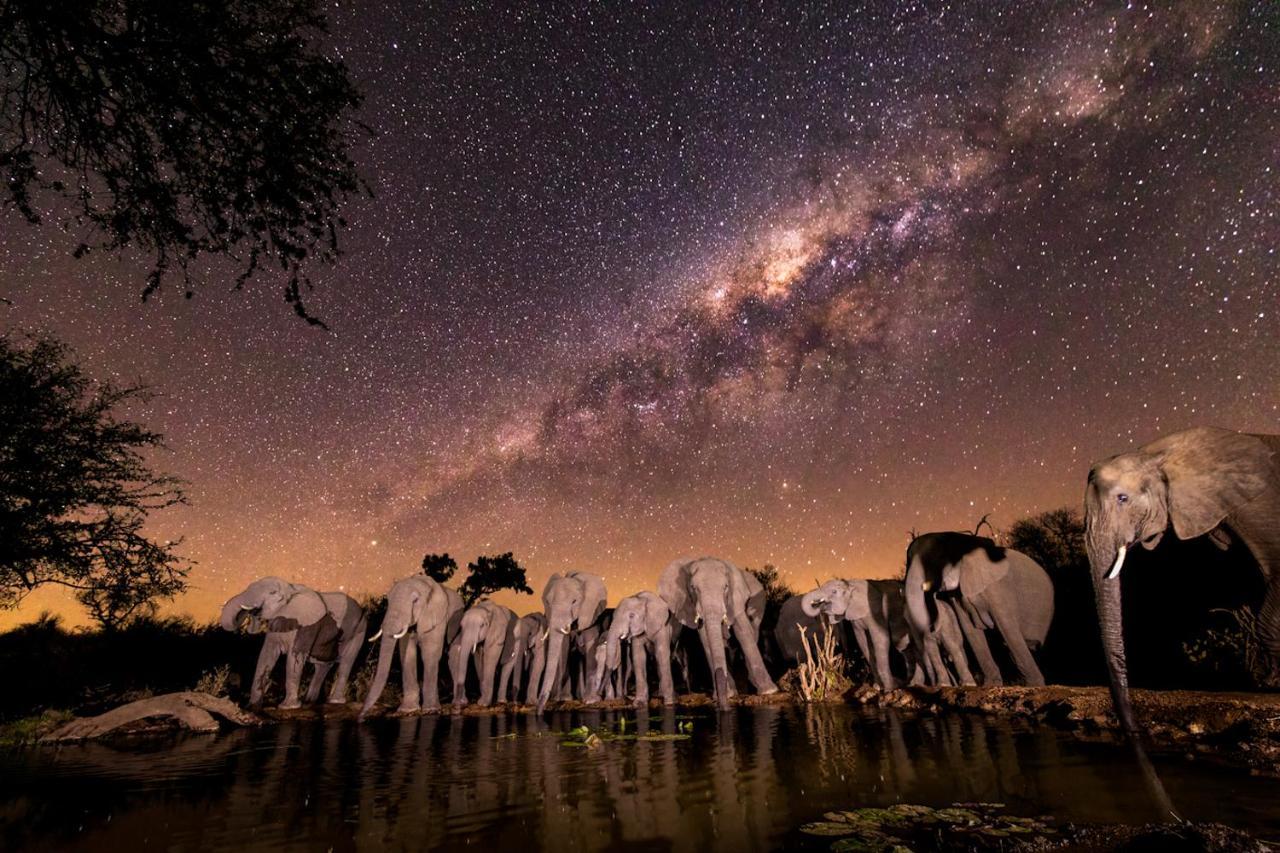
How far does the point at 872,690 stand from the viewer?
40.4 feet

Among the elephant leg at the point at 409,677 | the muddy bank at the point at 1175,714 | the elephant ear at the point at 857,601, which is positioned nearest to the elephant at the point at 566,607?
the elephant leg at the point at 409,677

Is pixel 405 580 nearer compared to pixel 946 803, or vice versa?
pixel 946 803

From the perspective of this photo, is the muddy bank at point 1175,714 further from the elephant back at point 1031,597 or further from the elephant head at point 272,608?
the elephant head at point 272,608

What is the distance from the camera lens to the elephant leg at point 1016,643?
10.5 meters

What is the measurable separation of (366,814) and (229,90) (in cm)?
731

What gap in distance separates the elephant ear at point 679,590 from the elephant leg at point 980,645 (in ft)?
20.3

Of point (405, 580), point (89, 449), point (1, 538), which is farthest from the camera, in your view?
point (405, 580)

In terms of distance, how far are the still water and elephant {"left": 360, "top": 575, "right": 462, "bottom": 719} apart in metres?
6.87

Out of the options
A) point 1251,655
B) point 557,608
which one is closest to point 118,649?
point 557,608

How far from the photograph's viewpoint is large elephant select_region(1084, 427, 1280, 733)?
7.16m

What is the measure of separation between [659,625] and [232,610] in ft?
39.4

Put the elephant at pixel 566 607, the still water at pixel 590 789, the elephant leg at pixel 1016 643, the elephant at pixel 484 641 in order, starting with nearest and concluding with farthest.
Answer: the still water at pixel 590 789 < the elephant leg at pixel 1016 643 < the elephant at pixel 566 607 < the elephant at pixel 484 641

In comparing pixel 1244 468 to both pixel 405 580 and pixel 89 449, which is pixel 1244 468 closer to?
pixel 405 580

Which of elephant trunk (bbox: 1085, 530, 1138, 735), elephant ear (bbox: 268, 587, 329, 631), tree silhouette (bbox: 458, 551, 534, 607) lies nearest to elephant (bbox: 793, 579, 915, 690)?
elephant trunk (bbox: 1085, 530, 1138, 735)
